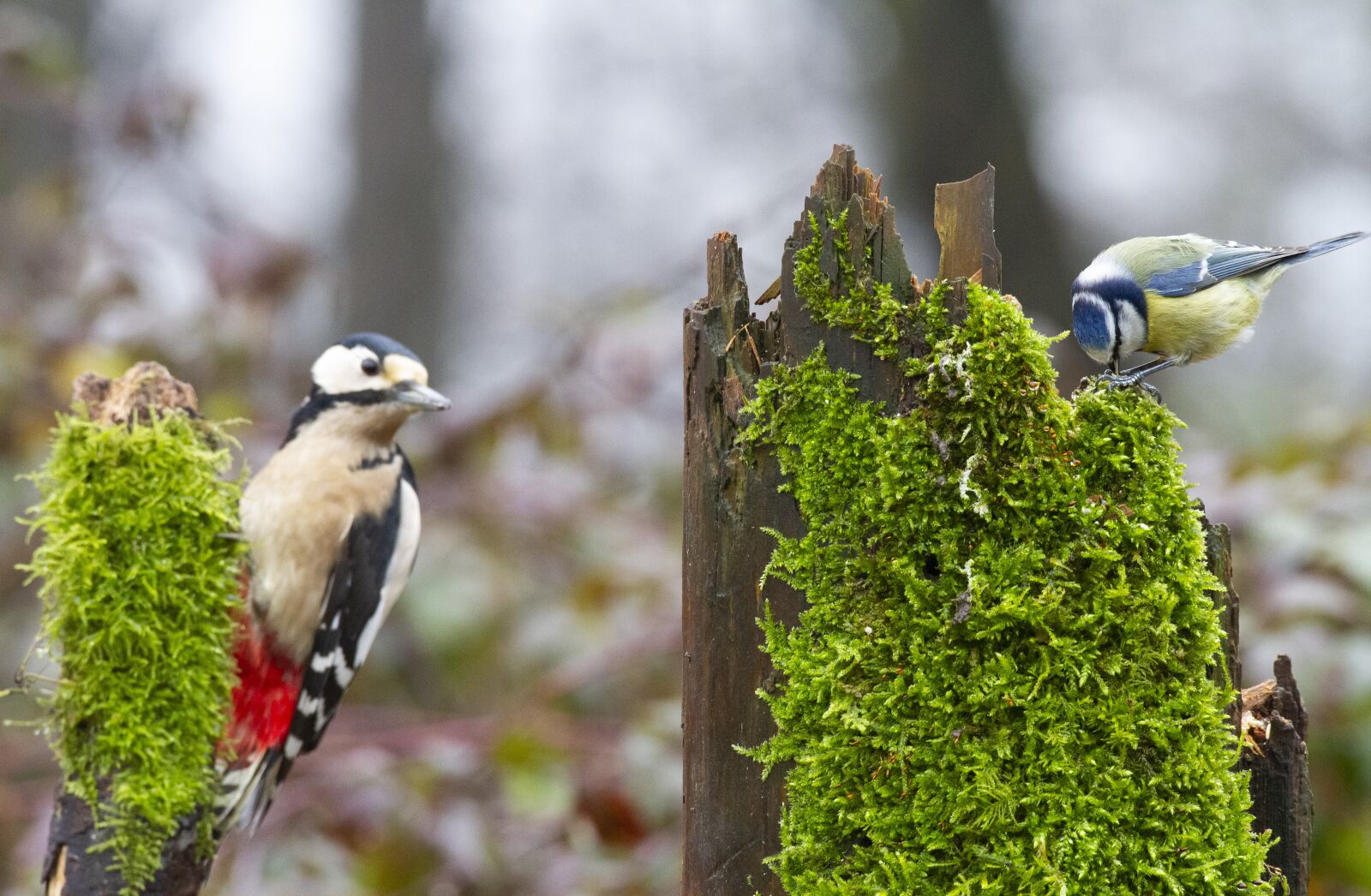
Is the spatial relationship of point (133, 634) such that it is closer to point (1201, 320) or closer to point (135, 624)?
point (135, 624)

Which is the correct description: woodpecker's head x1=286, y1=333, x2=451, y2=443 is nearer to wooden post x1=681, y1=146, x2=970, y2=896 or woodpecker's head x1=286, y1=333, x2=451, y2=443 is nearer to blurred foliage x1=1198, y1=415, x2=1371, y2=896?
wooden post x1=681, y1=146, x2=970, y2=896

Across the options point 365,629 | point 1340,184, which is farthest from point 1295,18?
point 365,629

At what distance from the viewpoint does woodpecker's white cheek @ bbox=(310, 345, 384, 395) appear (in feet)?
8.75

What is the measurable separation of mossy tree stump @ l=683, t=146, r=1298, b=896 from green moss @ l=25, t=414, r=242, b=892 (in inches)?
41.1

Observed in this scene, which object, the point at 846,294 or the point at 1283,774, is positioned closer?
the point at 846,294

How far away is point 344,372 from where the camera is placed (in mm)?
2693

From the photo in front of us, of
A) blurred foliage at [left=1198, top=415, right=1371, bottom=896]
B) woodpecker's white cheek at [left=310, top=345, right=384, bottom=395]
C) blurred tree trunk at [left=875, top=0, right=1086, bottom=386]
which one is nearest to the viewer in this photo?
woodpecker's white cheek at [left=310, top=345, right=384, bottom=395]

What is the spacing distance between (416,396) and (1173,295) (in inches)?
62.0

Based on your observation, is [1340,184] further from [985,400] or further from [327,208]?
[985,400]

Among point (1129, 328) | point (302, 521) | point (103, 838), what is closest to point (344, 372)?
point (302, 521)

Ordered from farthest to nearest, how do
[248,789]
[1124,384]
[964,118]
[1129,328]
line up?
1. [964,118]
2. [248,789]
3. [1129,328]
4. [1124,384]

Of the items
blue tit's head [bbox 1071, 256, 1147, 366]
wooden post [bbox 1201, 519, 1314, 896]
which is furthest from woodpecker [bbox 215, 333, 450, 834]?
wooden post [bbox 1201, 519, 1314, 896]

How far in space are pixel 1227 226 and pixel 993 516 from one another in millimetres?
13040

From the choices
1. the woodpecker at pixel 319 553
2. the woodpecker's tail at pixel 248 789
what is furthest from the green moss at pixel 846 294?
the woodpecker's tail at pixel 248 789
